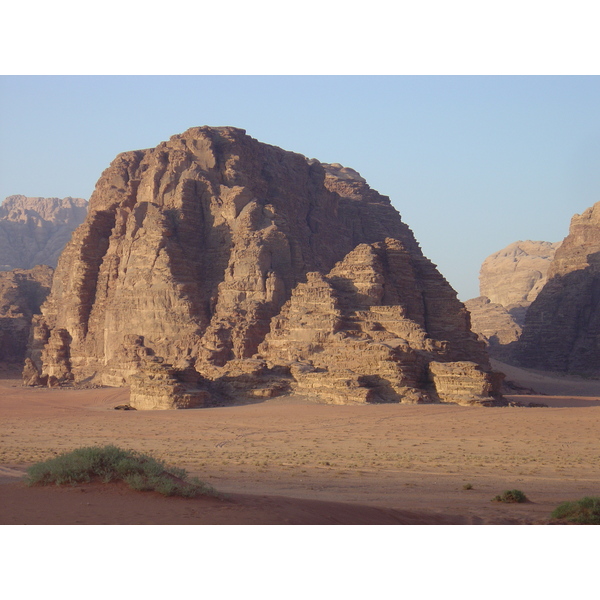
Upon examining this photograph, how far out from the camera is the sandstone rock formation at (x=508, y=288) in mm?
101562

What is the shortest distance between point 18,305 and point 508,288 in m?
89.2

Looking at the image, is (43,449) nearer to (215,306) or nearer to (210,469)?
(210,469)

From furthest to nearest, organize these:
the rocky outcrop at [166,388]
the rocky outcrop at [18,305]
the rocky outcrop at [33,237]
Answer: the rocky outcrop at [33,237]
the rocky outcrop at [18,305]
the rocky outcrop at [166,388]

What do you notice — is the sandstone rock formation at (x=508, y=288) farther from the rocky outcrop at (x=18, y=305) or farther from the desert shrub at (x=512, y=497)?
the desert shrub at (x=512, y=497)

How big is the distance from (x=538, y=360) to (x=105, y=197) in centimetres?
4216

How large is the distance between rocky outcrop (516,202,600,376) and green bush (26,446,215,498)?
64440 mm

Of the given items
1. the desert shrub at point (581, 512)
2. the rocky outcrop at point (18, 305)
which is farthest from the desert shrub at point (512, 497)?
the rocky outcrop at point (18, 305)

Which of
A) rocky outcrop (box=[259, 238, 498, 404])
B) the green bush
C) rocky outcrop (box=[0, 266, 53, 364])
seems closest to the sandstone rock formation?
rocky outcrop (box=[259, 238, 498, 404])

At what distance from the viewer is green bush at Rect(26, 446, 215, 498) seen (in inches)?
522

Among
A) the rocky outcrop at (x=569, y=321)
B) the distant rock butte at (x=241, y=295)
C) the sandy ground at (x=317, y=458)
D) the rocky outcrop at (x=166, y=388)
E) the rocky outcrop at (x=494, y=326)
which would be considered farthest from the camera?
the rocky outcrop at (x=494, y=326)

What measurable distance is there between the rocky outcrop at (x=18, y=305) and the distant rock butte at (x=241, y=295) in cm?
959

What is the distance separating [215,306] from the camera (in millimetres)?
58188

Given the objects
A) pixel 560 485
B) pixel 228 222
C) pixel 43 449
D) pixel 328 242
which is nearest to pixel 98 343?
pixel 228 222

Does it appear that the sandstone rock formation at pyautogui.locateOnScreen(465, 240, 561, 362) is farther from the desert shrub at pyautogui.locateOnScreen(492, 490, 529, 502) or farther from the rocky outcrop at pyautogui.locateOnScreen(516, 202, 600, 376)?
the desert shrub at pyautogui.locateOnScreen(492, 490, 529, 502)
